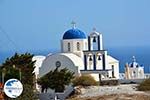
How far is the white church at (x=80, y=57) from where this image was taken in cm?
5728

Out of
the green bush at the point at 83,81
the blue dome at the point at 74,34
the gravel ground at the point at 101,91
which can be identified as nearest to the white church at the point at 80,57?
the blue dome at the point at 74,34

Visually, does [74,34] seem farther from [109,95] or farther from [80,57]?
[109,95]

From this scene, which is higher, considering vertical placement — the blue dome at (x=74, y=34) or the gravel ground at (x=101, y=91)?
the blue dome at (x=74, y=34)

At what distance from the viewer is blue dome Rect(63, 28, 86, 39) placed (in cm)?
5819

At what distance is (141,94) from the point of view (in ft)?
114

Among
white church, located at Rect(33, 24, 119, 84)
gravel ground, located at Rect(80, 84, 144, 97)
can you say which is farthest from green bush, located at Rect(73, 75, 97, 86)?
white church, located at Rect(33, 24, 119, 84)

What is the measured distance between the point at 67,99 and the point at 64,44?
21687mm

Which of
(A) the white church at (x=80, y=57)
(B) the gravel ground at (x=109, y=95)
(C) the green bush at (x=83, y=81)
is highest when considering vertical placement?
(A) the white church at (x=80, y=57)

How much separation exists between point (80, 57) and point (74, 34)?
7.87 ft

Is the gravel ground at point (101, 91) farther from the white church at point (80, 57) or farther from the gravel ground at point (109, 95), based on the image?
the white church at point (80, 57)

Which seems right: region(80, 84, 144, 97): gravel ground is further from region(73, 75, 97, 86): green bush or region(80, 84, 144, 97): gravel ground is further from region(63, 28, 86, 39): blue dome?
region(63, 28, 86, 39): blue dome

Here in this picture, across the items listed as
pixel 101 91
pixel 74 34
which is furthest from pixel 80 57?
pixel 101 91

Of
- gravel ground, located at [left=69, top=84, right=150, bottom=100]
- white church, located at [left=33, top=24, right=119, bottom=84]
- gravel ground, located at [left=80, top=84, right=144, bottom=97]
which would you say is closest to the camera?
gravel ground, located at [left=69, top=84, right=150, bottom=100]

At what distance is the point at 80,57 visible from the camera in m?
59.0
